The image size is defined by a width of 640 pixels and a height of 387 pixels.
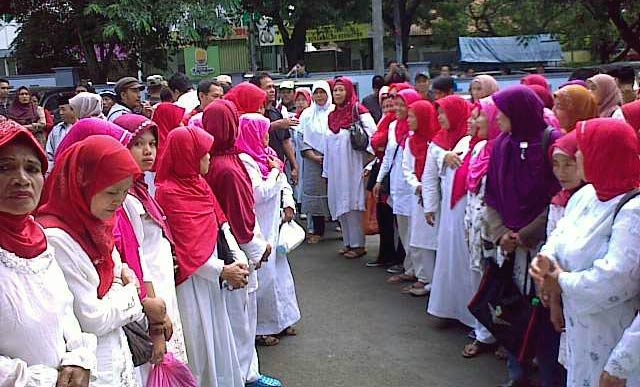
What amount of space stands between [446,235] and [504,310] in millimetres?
1241

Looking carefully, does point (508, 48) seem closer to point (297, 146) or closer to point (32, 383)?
point (297, 146)

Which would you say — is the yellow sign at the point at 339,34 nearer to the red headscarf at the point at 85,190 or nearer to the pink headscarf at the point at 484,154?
the pink headscarf at the point at 484,154

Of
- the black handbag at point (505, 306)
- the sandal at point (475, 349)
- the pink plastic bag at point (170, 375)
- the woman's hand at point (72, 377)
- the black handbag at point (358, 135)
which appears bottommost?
the sandal at point (475, 349)

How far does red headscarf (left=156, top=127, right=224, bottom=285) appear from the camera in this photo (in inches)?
145

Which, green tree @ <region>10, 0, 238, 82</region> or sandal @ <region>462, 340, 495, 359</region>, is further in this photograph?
green tree @ <region>10, 0, 238, 82</region>

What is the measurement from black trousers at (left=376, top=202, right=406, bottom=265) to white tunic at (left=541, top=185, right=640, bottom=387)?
4.16 metres

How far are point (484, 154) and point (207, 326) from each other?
6.81ft

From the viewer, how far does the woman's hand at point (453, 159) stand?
533 cm

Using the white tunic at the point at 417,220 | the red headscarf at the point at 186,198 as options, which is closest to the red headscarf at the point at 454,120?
the white tunic at the point at 417,220

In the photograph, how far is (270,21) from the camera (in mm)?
24812

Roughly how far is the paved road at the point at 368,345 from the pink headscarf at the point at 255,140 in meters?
1.34

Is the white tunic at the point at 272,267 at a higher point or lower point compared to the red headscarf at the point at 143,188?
lower

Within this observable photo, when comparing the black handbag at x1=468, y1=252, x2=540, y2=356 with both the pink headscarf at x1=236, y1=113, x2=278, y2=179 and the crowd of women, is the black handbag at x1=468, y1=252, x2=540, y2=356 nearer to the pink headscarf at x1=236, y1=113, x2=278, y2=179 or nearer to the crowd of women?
the crowd of women

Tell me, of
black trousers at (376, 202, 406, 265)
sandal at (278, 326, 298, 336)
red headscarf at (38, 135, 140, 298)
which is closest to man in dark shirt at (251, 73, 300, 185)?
black trousers at (376, 202, 406, 265)
